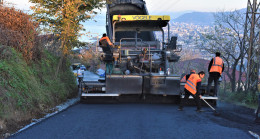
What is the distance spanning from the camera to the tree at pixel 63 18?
13.4 meters

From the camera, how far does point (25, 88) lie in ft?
28.3

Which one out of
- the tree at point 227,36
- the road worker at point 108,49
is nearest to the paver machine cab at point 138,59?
the road worker at point 108,49

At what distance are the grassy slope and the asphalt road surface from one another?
614 mm

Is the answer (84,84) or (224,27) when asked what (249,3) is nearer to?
(224,27)

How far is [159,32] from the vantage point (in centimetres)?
1412

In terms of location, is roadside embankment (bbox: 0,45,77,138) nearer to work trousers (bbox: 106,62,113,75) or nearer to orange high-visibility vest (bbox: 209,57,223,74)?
work trousers (bbox: 106,62,113,75)

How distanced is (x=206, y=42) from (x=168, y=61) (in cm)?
1127

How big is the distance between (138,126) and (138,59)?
5.30 m

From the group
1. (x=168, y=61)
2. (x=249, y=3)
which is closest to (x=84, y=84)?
(x=168, y=61)

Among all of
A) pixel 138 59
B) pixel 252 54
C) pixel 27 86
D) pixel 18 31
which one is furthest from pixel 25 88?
Result: pixel 252 54

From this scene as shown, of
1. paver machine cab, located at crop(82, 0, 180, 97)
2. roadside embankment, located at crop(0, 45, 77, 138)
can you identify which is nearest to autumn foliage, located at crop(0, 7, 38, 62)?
roadside embankment, located at crop(0, 45, 77, 138)

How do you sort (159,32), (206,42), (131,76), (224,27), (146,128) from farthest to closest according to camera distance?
(206,42) → (224,27) → (159,32) → (131,76) → (146,128)

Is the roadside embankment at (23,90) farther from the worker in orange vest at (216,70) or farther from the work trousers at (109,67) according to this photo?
the worker in orange vest at (216,70)

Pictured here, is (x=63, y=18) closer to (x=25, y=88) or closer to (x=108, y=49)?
(x=108, y=49)
